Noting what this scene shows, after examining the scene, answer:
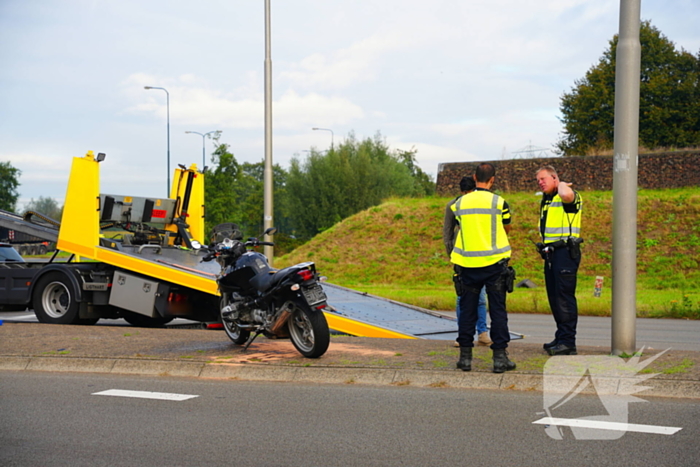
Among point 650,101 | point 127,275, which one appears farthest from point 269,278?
point 650,101

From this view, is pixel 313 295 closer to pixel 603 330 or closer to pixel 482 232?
pixel 482 232

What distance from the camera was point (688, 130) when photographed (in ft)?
148

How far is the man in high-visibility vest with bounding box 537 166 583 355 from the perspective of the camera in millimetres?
7887

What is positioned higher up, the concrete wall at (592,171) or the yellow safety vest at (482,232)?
the concrete wall at (592,171)

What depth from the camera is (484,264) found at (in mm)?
7270

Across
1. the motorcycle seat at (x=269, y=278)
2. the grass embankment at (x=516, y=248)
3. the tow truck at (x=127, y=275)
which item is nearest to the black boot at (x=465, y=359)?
the motorcycle seat at (x=269, y=278)

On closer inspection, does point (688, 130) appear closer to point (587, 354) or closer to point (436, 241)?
point (436, 241)

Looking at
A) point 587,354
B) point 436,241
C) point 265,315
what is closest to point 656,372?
point 587,354

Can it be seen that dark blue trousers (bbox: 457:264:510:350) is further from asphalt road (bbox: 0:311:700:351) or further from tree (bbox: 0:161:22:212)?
tree (bbox: 0:161:22:212)

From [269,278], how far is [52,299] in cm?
600

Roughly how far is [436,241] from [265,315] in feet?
78.6

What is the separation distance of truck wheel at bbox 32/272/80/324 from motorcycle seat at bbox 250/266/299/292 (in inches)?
202

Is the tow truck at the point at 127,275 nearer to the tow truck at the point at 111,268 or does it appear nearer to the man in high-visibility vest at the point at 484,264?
the tow truck at the point at 111,268

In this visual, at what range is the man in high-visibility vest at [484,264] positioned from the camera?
7.25 metres
